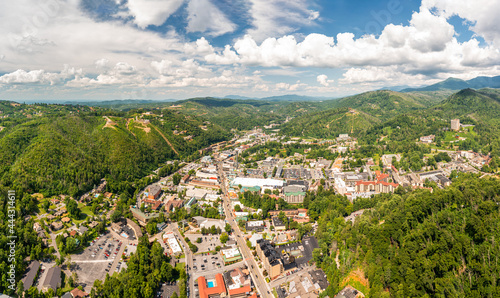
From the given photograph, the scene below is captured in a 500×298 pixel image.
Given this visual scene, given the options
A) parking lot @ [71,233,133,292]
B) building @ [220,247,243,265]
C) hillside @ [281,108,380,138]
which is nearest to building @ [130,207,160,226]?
parking lot @ [71,233,133,292]

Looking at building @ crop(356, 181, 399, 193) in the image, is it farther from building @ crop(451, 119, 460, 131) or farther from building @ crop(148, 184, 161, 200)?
building @ crop(451, 119, 460, 131)

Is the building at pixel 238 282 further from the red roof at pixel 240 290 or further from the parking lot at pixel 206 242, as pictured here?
the parking lot at pixel 206 242

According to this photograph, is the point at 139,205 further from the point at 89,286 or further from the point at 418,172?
the point at 418,172

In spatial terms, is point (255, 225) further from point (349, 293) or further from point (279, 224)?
point (349, 293)

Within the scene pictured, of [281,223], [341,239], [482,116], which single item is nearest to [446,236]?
[341,239]

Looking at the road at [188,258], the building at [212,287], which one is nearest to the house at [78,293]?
the road at [188,258]

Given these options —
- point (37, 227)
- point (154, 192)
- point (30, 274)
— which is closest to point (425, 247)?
point (30, 274)
